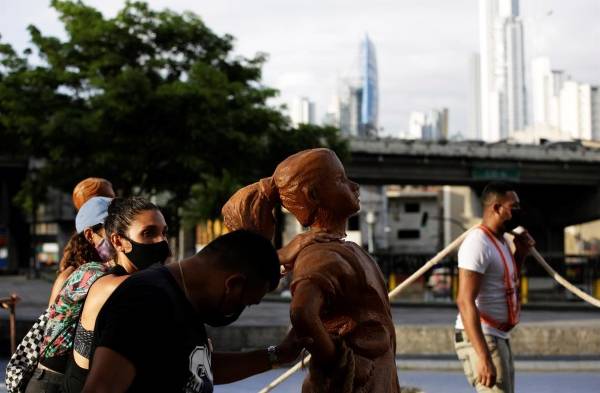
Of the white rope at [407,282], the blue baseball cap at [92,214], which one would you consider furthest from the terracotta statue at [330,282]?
the white rope at [407,282]

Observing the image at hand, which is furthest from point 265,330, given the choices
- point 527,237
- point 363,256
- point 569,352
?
point 363,256

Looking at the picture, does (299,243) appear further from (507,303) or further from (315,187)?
(507,303)

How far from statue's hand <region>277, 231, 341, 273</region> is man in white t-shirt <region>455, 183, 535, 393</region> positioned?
2121mm

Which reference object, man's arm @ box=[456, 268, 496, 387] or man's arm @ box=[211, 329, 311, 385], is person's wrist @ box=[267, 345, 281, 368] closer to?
man's arm @ box=[211, 329, 311, 385]

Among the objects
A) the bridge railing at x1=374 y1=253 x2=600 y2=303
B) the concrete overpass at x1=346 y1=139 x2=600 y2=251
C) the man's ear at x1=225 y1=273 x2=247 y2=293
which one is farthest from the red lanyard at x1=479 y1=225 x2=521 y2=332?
the concrete overpass at x1=346 y1=139 x2=600 y2=251

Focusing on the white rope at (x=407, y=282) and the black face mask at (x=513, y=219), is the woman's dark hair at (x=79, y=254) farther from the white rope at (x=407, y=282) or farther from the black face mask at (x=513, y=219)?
the black face mask at (x=513, y=219)

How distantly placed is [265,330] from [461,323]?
275 inches

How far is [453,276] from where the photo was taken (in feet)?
96.5

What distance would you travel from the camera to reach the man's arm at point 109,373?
2.48 meters

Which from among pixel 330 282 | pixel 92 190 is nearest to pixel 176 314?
pixel 330 282

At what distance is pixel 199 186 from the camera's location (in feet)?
104

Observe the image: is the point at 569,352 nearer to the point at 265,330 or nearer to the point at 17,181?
the point at 265,330

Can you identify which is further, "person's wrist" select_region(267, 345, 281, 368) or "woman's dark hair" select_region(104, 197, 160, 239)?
"woman's dark hair" select_region(104, 197, 160, 239)

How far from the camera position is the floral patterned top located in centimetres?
421
